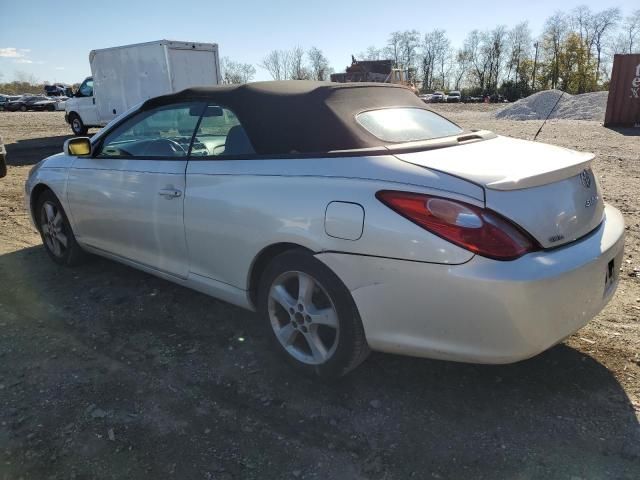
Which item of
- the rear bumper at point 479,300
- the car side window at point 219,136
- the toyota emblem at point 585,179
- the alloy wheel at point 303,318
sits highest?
the car side window at point 219,136

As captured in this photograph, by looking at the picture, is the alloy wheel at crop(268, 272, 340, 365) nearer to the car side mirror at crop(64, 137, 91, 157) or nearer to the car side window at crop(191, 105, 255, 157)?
the car side window at crop(191, 105, 255, 157)

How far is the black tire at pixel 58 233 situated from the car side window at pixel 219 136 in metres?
1.94

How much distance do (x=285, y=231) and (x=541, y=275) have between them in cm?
125

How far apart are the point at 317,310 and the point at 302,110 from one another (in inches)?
45.0

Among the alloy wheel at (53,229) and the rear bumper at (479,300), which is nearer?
the rear bumper at (479,300)

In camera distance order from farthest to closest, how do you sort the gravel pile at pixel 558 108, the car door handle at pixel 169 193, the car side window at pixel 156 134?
the gravel pile at pixel 558 108 → the car side window at pixel 156 134 → the car door handle at pixel 169 193

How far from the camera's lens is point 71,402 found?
2760mm

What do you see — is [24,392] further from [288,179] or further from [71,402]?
[288,179]

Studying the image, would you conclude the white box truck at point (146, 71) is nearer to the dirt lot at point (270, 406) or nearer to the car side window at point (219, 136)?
the car side window at point (219, 136)

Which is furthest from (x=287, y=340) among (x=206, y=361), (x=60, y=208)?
(x=60, y=208)

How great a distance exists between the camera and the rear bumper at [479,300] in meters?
2.15

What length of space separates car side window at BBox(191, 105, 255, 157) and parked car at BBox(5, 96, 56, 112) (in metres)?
50.6

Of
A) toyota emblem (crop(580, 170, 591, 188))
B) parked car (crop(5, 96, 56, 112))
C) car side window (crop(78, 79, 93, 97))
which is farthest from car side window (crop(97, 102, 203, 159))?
parked car (crop(5, 96, 56, 112))

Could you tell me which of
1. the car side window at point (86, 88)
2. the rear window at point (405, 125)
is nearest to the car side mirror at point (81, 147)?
the rear window at point (405, 125)
